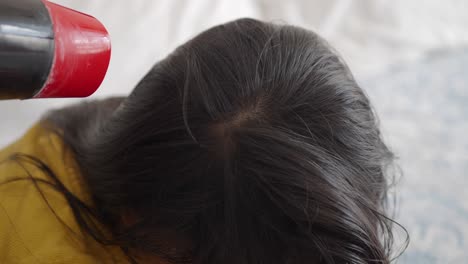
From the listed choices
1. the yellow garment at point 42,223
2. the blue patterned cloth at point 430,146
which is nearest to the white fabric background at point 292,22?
the blue patterned cloth at point 430,146

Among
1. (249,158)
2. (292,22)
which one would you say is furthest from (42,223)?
(292,22)

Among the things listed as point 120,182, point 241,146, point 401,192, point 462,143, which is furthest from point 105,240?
point 462,143

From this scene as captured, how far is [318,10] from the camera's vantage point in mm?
1196

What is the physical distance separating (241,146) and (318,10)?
77 centimetres

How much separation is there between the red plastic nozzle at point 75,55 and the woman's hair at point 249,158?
0.11 metres

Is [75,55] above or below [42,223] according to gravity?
above

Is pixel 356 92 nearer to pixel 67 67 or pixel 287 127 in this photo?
pixel 287 127

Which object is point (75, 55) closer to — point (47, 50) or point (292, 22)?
point (47, 50)

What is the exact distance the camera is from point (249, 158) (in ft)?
1.59

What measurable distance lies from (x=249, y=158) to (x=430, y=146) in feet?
1.75

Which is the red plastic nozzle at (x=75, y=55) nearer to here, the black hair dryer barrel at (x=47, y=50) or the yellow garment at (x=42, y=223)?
the black hair dryer barrel at (x=47, y=50)

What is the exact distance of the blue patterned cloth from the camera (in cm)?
77

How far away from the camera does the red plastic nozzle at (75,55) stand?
378 mm

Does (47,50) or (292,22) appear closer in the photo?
(47,50)
